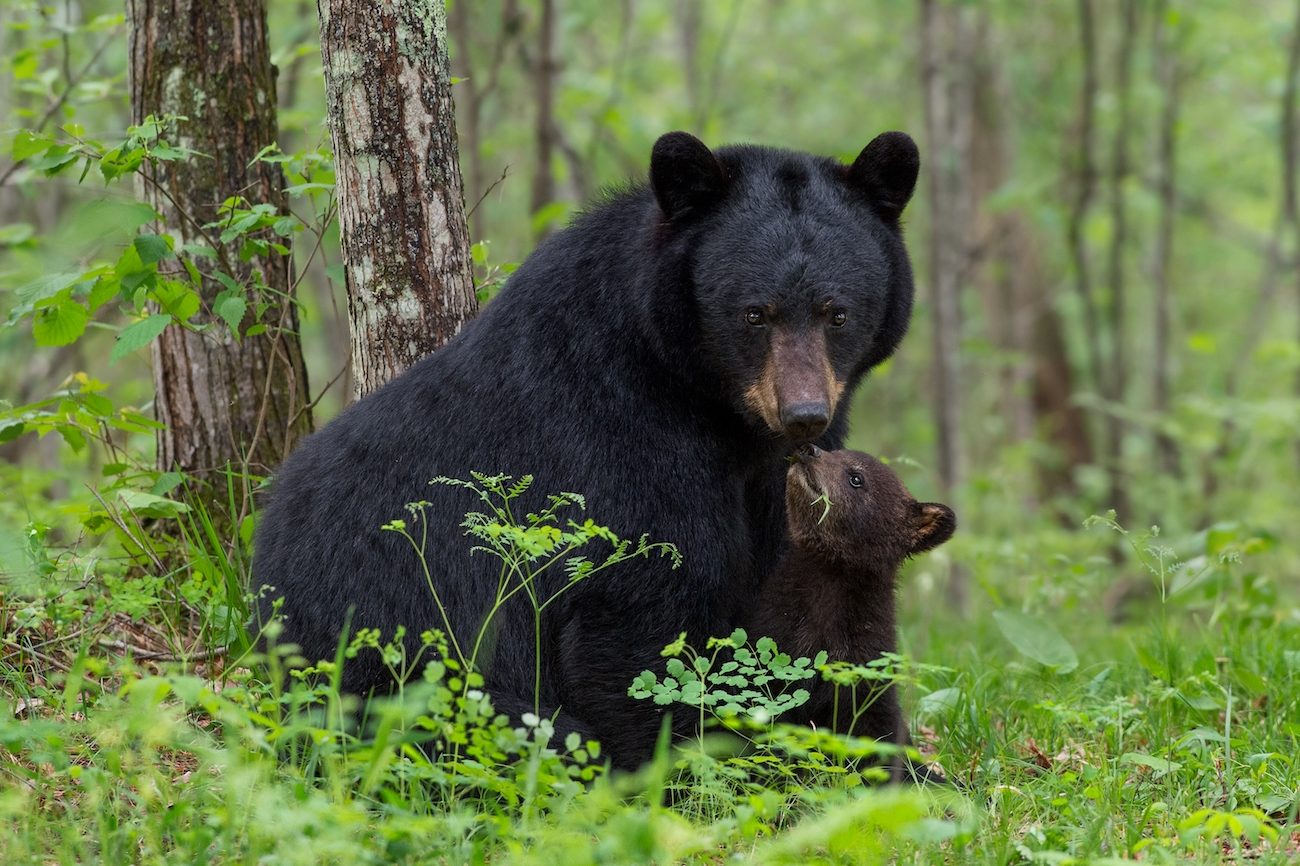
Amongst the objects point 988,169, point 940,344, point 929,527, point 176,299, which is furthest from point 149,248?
point 988,169

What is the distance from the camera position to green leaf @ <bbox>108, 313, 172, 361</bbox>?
4109 millimetres

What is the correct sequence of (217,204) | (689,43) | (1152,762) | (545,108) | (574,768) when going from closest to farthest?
1. (574,768)
2. (1152,762)
3. (217,204)
4. (545,108)
5. (689,43)

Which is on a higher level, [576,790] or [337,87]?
[337,87]

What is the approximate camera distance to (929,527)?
14.9 feet

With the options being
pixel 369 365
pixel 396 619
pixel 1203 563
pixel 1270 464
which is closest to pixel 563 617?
pixel 396 619

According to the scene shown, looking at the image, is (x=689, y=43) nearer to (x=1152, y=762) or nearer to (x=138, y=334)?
(x=138, y=334)

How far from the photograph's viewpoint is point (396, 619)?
3.89m

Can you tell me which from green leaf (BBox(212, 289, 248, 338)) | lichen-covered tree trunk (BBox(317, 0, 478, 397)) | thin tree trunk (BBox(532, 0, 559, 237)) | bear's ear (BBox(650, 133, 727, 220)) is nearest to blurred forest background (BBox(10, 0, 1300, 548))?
thin tree trunk (BBox(532, 0, 559, 237))

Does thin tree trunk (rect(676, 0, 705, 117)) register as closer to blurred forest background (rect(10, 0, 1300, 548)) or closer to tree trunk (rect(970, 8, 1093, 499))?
blurred forest background (rect(10, 0, 1300, 548))

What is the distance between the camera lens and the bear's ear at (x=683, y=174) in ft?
13.1

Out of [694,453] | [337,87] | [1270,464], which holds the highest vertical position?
[337,87]

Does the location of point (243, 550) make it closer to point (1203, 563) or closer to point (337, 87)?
point (337, 87)

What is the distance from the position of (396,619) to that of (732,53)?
14004mm

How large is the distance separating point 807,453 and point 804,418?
595 millimetres
